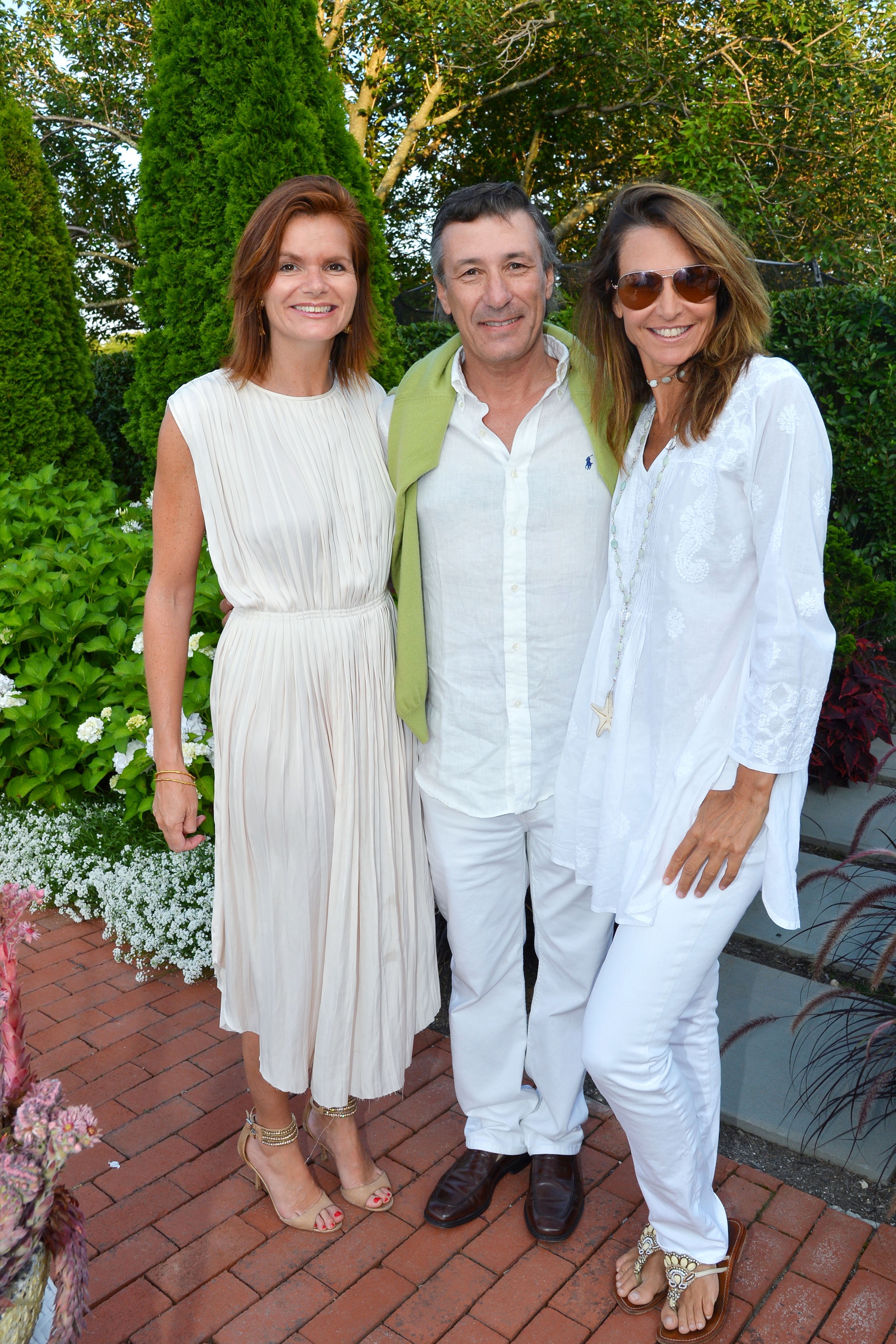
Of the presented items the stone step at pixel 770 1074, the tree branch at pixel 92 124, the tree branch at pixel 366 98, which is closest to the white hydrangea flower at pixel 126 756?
the stone step at pixel 770 1074

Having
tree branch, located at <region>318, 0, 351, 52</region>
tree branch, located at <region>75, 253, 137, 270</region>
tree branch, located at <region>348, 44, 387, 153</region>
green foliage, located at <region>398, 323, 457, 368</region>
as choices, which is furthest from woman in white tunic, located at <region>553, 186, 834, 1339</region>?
tree branch, located at <region>75, 253, 137, 270</region>

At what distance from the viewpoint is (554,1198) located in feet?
7.79

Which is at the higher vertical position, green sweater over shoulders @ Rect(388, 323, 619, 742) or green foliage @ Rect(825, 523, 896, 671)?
green sweater over shoulders @ Rect(388, 323, 619, 742)

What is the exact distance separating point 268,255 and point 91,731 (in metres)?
2.29

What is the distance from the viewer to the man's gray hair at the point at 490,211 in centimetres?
217

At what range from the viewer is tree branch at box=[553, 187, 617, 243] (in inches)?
527

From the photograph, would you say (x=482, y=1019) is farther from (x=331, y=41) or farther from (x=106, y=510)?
(x=331, y=41)

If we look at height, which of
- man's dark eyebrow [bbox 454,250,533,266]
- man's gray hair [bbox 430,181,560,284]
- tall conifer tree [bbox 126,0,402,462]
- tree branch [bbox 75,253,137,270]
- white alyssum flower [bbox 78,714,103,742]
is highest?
tree branch [bbox 75,253,137,270]

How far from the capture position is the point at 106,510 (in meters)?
6.12

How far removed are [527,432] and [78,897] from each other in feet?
8.94

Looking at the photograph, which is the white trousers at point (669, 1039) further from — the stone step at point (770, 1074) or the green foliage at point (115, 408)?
the green foliage at point (115, 408)

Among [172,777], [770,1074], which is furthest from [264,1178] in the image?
[770,1074]

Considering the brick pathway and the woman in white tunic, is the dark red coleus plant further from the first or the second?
the woman in white tunic

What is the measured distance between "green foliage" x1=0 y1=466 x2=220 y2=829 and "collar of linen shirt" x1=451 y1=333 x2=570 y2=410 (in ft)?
6.29
